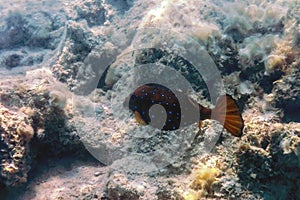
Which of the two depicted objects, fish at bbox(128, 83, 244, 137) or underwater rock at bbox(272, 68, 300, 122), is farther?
underwater rock at bbox(272, 68, 300, 122)

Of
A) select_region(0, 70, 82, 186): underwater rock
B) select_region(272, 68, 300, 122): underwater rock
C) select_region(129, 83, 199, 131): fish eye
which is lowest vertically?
select_region(0, 70, 82, 186): underwater rock

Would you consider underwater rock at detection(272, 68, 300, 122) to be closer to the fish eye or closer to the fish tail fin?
the fish tail fin

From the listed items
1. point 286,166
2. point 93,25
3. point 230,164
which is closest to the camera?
point 286,166

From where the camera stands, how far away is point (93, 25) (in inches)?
258

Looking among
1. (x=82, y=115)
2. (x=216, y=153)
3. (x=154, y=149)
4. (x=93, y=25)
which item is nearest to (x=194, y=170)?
(x=216, y=153)

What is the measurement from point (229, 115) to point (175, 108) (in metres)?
0.58

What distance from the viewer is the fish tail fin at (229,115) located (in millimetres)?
3023

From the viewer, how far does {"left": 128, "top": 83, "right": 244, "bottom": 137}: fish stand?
9.89ft

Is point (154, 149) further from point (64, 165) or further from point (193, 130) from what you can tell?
point (64, 165)

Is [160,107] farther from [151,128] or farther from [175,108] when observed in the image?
[151,128]

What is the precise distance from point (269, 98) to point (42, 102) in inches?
120

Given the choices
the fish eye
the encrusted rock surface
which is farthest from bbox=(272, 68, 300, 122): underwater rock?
the fish eye

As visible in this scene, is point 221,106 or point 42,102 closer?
point 221,106

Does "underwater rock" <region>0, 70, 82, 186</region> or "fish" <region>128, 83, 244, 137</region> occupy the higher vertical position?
"fish" <region>128, 83, 244, 137</region>
